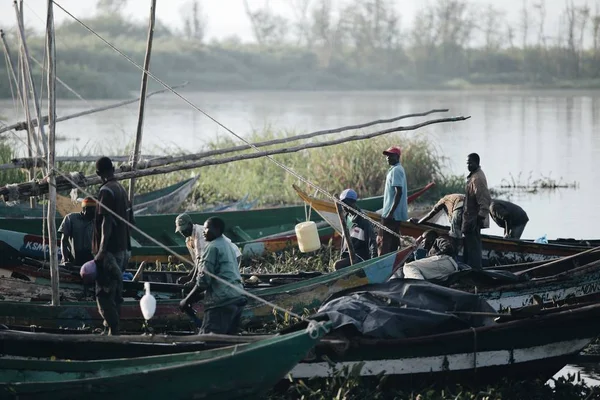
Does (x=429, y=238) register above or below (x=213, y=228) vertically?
below

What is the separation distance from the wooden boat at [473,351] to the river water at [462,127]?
1.07 m

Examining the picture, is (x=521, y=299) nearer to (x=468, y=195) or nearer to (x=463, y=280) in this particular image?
(x=463, y=280)

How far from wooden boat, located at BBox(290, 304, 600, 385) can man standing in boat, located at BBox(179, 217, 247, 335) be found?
0.61 meters

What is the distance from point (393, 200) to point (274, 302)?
263 cm

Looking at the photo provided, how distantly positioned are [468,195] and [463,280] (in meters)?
1.75

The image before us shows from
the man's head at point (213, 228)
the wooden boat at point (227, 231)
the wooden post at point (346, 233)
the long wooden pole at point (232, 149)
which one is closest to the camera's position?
the man's head at point (213, 228)

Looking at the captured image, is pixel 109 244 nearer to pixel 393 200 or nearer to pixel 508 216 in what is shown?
pixel 393 200

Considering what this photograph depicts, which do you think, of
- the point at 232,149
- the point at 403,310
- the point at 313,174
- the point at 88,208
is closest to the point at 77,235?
the point at 88,208

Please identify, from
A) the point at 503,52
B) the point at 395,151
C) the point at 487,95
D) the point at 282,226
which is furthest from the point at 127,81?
the point at 395,151

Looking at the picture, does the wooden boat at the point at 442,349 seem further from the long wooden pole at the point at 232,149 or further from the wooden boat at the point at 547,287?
the long wooden pole at the point at 232,149

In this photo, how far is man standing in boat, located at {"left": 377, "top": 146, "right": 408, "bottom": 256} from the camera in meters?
10.5

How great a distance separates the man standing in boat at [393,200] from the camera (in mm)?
10547

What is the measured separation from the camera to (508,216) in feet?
39.4

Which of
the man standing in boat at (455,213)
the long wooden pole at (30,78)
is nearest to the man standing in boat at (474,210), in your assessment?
the man standing in boat at (455,213)
